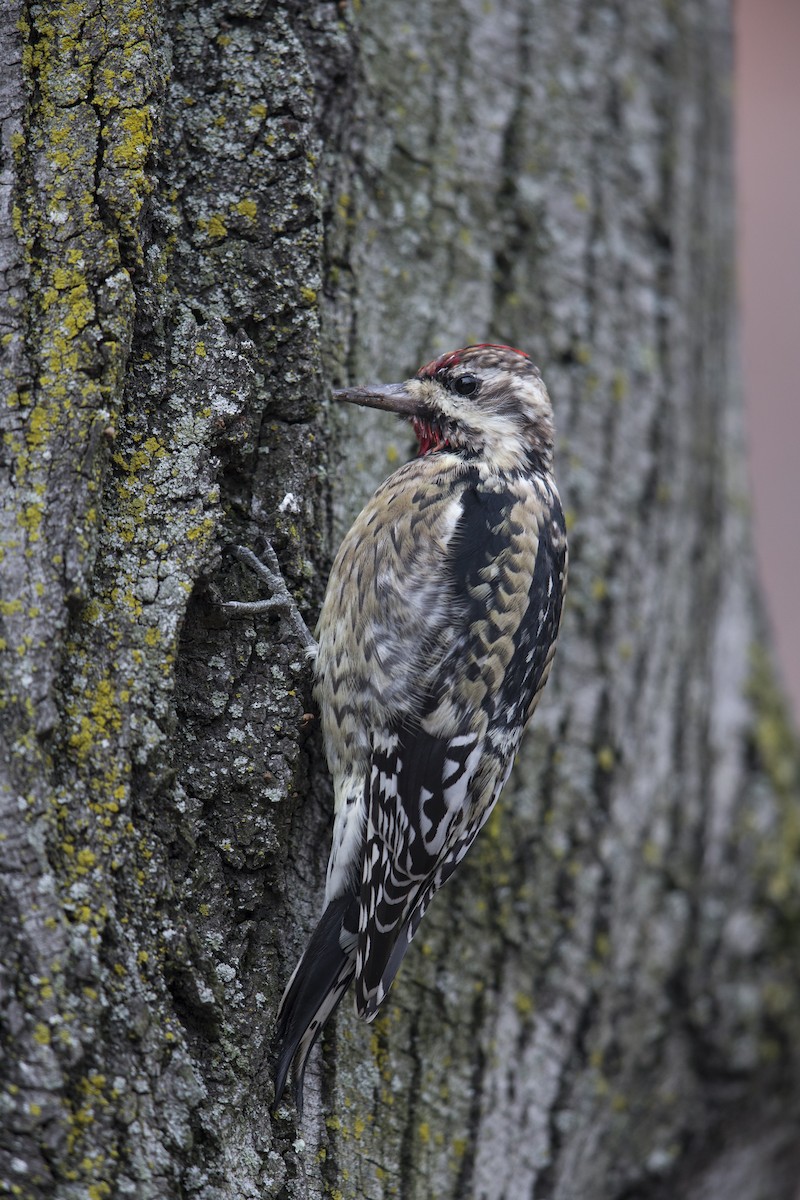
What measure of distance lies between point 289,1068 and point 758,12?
676cm

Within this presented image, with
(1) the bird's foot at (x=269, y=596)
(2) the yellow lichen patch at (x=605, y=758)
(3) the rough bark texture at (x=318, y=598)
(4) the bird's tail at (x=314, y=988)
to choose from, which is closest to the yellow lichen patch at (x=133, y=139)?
(3) the rough bark texture at (x=318, y=598)

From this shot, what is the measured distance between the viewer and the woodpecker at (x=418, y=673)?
2.04 m

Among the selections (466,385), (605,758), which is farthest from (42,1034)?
(466,385)

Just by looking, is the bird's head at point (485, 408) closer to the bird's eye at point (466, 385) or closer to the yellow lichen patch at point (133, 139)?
the bird's eye at point (466, 385)

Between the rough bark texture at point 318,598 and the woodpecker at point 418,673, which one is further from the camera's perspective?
the woodpecker at point 418,673

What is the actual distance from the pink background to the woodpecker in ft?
12.0

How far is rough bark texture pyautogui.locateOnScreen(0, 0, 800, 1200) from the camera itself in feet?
5.67

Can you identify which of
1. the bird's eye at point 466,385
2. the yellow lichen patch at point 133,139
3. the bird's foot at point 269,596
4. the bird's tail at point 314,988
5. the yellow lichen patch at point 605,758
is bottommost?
the bird's tail at point 314,988

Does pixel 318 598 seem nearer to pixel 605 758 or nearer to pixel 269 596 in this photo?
pixel 269 596

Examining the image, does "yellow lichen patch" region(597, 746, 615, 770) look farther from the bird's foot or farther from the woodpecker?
the bird's foot

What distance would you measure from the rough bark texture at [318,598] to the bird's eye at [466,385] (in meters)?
0.12

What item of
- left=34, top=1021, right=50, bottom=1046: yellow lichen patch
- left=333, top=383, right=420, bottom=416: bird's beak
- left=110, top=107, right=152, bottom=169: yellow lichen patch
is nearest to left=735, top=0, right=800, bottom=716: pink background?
left=333, top=383, right=420, bottom=416: bird's beak

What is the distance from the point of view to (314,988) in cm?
194

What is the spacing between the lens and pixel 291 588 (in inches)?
83.7
